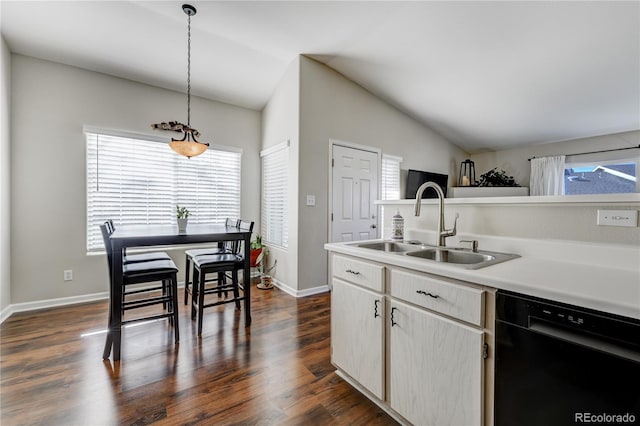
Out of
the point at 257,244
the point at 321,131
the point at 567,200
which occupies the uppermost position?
the point at 321,131

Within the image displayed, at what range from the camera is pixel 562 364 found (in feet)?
2.89

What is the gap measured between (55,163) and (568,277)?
4407 mm

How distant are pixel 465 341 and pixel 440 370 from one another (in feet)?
0.65

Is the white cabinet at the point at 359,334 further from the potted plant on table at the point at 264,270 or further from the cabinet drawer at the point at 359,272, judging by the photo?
the potted plant on table at the point at 264,270

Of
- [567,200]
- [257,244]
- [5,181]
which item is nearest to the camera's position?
[567,200]

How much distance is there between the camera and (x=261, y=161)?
4.46m

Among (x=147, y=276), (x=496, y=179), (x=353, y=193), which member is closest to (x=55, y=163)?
(x=147, y=276)

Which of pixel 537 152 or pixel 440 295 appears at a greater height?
pixel 537 152

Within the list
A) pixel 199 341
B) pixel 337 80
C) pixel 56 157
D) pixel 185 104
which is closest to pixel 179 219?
pixel 199 341

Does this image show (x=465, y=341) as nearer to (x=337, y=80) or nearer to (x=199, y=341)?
(x=199, y=341)

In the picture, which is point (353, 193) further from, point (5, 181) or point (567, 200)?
point (5, 181)

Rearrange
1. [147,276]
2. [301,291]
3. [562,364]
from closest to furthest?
[562,364] → [147,276] → [301,291]

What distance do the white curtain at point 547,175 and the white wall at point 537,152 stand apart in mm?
177

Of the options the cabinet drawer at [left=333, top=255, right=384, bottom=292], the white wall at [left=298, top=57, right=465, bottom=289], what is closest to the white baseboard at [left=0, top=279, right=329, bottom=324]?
the white wall at [left=298, top=57, right=465, bottom=289]
